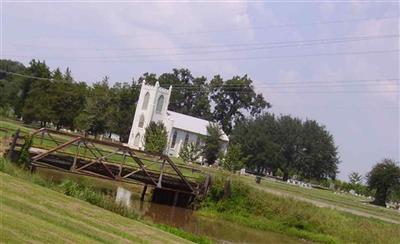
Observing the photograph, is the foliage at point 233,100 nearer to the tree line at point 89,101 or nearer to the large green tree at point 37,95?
the tree line at point 89,101

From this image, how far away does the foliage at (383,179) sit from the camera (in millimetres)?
85625

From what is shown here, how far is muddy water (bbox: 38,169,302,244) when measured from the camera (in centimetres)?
3089

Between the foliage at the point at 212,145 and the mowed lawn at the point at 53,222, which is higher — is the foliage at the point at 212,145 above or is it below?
above

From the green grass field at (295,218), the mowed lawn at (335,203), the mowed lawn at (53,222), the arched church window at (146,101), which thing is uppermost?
the arched church window at (146,101)

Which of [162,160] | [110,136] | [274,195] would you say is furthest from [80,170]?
[110,136]

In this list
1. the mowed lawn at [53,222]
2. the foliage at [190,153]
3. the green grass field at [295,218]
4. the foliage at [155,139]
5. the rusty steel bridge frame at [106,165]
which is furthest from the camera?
the foliage at [190,153]

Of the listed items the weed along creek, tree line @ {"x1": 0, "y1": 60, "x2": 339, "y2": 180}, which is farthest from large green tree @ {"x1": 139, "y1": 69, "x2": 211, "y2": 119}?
the weed along creek

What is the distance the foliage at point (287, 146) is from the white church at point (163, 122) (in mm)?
6395

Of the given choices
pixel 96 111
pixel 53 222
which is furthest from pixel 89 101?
pixel 53 222

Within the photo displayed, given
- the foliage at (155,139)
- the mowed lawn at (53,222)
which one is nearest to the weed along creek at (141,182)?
the mowed lawn at (53,222)

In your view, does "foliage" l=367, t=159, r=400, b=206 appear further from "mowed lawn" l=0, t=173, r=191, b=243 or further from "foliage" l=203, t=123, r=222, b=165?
"mowed lawn" l=0, t=173, r=191, b=243

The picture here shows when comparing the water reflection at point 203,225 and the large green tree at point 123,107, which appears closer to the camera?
the water reflection at point 203,225

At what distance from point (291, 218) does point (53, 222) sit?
2899cm

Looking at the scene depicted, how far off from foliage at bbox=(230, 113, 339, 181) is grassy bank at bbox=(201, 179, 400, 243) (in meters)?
66.1
